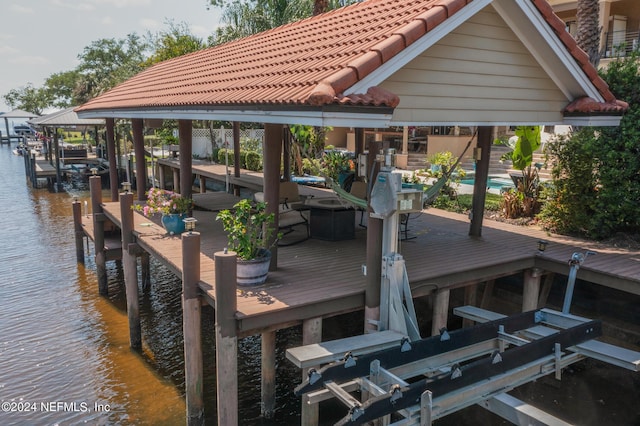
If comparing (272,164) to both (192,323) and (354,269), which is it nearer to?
(354,269)

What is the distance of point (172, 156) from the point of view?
24875 mm

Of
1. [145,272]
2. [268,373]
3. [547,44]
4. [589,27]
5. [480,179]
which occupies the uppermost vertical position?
[589,27]

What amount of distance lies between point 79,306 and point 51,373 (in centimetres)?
291

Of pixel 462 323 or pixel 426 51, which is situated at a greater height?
pixel 426 51

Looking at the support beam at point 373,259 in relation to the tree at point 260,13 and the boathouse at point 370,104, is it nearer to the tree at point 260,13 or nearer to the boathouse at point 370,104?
the boathouse at point 370,104

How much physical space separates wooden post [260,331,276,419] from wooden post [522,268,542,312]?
13.4ft

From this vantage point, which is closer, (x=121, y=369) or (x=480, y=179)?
(x=121, y=369)

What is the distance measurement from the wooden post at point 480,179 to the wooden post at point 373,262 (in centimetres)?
357

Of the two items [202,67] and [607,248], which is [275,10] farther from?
[607,248]

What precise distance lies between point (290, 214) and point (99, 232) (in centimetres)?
494

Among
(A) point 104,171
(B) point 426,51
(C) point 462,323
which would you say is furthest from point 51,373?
(A) point 104,171

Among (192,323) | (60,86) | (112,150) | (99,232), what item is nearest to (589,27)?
(192,323)

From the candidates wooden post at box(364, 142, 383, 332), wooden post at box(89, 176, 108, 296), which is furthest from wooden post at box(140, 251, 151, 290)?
wooden post at box(364, 142, 383, 332)

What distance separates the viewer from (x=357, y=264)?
7.12 m
